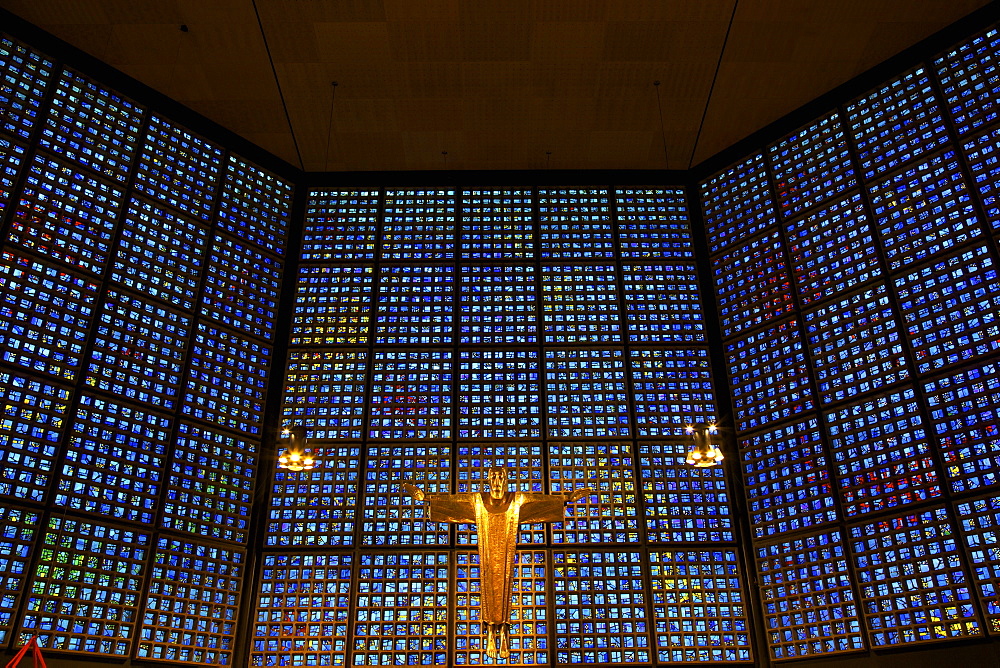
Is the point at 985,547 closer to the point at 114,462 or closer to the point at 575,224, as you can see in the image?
the point at 575,224

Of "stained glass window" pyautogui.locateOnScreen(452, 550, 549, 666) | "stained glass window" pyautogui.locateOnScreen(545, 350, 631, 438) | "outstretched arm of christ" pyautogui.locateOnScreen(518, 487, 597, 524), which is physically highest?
"stained glass window" pyautogui.locateOnScreen(545, 350, 631, 438)

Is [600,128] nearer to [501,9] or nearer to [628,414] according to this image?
[501,9]

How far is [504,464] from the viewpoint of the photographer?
14.8 metres

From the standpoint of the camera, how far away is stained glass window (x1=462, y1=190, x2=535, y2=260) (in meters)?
17.0

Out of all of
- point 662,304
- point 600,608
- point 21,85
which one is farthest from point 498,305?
point 21,85

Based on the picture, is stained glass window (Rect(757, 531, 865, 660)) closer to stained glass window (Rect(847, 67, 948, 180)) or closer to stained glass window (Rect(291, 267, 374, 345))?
stained glass window (Rect(847, 67, 948, 180))

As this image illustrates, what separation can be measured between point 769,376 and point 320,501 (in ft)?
28.0

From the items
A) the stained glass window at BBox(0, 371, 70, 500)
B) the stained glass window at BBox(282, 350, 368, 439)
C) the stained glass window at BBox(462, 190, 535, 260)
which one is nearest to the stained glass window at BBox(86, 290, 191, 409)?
the stained glass window at BBox(0, 371, 70, 500)

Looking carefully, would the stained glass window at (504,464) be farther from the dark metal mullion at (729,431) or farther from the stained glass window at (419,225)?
the stained glass window at (419,225)

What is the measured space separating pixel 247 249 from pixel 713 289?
31.0ft

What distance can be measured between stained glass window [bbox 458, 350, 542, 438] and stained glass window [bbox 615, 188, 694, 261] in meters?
3.33

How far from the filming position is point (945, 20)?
1415 centimetres

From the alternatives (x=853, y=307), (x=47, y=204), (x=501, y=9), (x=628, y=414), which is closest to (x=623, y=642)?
(x=628, y=414)

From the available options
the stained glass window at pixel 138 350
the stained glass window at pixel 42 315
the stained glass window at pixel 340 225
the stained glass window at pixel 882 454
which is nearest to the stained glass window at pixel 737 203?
the stained glass window at pixel 882 454
